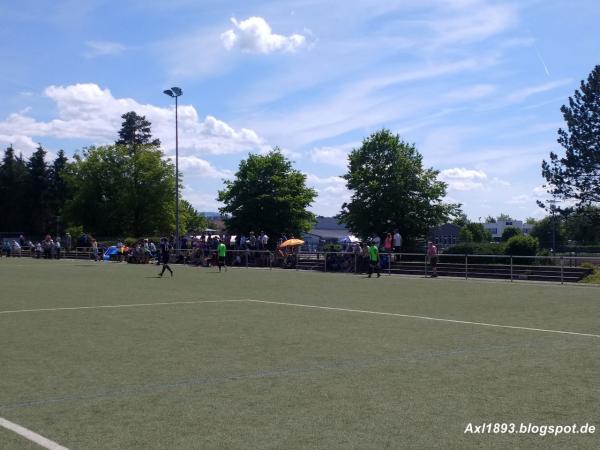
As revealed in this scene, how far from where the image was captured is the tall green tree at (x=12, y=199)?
99.0 m

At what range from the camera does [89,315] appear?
14438 millimetres

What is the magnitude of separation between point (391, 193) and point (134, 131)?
233 feet

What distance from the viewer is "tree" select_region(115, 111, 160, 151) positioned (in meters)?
113

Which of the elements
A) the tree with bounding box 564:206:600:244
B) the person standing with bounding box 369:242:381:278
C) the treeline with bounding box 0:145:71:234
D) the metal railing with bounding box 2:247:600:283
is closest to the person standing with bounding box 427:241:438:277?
the metal railing with bounding box 2:247:600:283

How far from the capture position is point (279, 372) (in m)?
8.29

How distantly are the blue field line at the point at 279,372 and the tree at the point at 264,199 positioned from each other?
5758 centimetres

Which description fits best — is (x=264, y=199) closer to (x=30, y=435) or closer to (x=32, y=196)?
(x=32, y=196)

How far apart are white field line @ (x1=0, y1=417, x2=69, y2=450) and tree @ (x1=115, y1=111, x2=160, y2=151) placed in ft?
359

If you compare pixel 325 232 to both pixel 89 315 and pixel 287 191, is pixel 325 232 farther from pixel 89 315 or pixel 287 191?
pixel 89 315

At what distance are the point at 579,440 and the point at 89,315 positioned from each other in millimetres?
10975

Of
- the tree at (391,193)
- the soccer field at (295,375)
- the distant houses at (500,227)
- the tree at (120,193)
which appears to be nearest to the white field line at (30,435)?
the soccer field at (295,375)

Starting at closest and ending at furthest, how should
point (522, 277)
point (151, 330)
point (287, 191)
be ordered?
point (151, 330) → point (522, 277) → point (287, 191)

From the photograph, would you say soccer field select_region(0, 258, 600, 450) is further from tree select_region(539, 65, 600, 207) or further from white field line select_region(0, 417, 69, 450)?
tree select_region(539, 65, 600, 207)

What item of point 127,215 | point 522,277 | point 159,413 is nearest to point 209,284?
point 522,277
